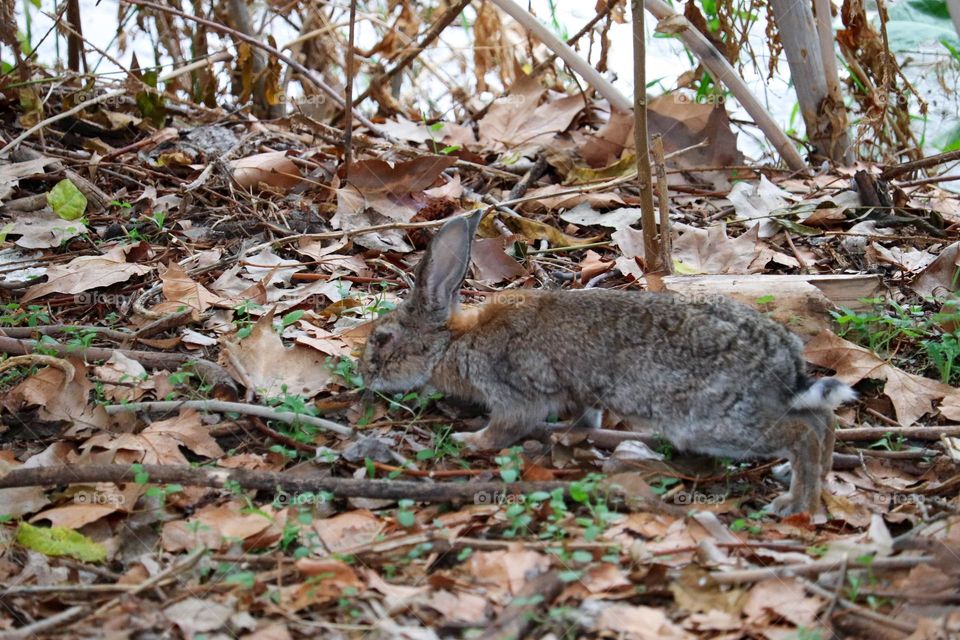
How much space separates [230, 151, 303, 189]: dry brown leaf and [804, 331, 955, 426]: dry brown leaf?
12.5 ft

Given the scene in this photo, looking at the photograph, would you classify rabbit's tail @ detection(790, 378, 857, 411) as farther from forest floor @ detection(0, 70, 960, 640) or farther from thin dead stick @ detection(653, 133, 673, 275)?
thin dead stick @ detection(653, 133, 673, 275)

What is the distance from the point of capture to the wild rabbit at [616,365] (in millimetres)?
4555

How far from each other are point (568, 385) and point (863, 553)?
1.66 meters

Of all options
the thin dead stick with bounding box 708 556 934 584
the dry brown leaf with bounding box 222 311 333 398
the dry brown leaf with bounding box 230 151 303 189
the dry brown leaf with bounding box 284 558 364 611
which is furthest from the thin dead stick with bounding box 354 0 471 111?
the thin dead stick with bounding box 708 556 934 584

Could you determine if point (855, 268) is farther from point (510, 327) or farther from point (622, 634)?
point (622, 634)

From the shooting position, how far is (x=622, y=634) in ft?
11.1


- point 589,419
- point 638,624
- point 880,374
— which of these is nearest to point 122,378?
point 589,419

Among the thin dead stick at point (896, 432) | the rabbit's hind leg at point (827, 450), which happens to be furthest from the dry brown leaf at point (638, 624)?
the thin dead stick at point (896, 432)

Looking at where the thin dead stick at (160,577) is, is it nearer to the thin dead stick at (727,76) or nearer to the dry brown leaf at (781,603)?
the dry brown leaf at (781,603)

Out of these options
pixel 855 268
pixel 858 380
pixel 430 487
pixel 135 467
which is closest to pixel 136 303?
pixel 135 467

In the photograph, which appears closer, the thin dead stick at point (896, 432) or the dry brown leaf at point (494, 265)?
the thin dead stick at point (896, 432)

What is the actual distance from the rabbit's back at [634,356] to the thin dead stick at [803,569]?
103 centimetres

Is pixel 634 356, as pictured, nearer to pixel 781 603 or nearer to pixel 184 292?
pixel 781 603

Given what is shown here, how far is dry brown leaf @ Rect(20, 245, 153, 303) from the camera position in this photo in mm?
5941
